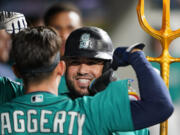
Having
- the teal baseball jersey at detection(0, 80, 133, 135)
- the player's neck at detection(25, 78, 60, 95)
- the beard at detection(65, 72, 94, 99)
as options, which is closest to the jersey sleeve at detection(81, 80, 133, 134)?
the teal baseball jersey at detection(0, 80, 133, 135)

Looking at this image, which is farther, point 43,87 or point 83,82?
point 83,82

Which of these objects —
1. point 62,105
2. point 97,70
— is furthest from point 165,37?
point 62,105

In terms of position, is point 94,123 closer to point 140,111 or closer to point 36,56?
point 140,111

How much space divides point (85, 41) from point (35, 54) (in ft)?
3.92

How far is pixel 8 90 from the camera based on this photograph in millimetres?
2109

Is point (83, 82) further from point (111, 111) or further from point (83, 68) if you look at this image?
point (111, 111)

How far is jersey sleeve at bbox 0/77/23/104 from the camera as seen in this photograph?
2.07 m

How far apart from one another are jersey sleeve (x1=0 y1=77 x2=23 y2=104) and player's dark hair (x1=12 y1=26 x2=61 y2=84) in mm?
315

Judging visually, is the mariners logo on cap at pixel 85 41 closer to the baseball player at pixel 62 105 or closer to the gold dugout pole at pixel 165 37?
the gold dugout pole at pixel 165 37

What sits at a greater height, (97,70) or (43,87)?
(43,87)

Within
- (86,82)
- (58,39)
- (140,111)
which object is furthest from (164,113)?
(86,82)

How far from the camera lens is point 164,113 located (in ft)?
5.41

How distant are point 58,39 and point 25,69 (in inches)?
8.0

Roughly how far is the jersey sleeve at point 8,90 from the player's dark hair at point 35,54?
32 centimetres
